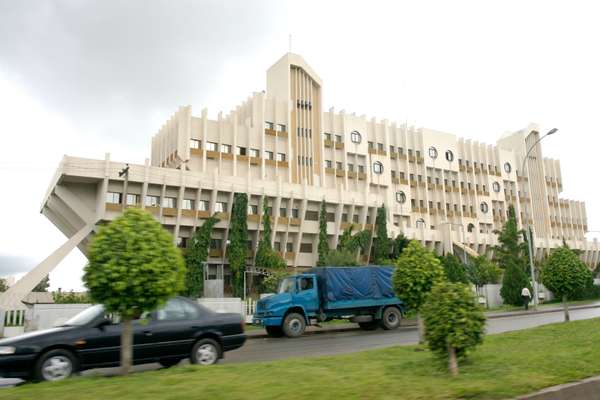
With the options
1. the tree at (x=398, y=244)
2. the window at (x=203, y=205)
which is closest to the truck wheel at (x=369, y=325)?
the window at (x=203, y=205)

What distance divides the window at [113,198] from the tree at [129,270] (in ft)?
98.3

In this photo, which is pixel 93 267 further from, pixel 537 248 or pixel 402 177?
pixel 537 248

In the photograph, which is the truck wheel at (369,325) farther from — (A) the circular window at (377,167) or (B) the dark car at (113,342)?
(A) the circular window at (377,167)

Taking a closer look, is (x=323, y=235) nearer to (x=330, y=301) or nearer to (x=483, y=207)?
(x=330, y=301)

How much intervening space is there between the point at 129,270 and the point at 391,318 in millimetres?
16188

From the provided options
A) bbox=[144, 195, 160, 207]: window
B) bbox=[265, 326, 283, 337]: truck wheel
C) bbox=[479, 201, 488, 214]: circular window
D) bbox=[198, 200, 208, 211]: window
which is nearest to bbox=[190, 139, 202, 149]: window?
bbox=[198, 200, 208, 211]: window

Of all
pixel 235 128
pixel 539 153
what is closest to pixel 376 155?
pixel 235 128

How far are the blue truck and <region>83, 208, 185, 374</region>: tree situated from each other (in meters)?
12.2

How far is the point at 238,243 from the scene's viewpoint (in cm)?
4003

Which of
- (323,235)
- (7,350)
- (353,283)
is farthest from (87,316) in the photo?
(323,235)

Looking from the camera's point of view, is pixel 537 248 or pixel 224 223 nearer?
pixel 224 223

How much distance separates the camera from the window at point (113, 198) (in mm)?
36531

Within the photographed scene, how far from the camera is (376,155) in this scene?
57.7m

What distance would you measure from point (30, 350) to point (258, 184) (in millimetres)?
33969
